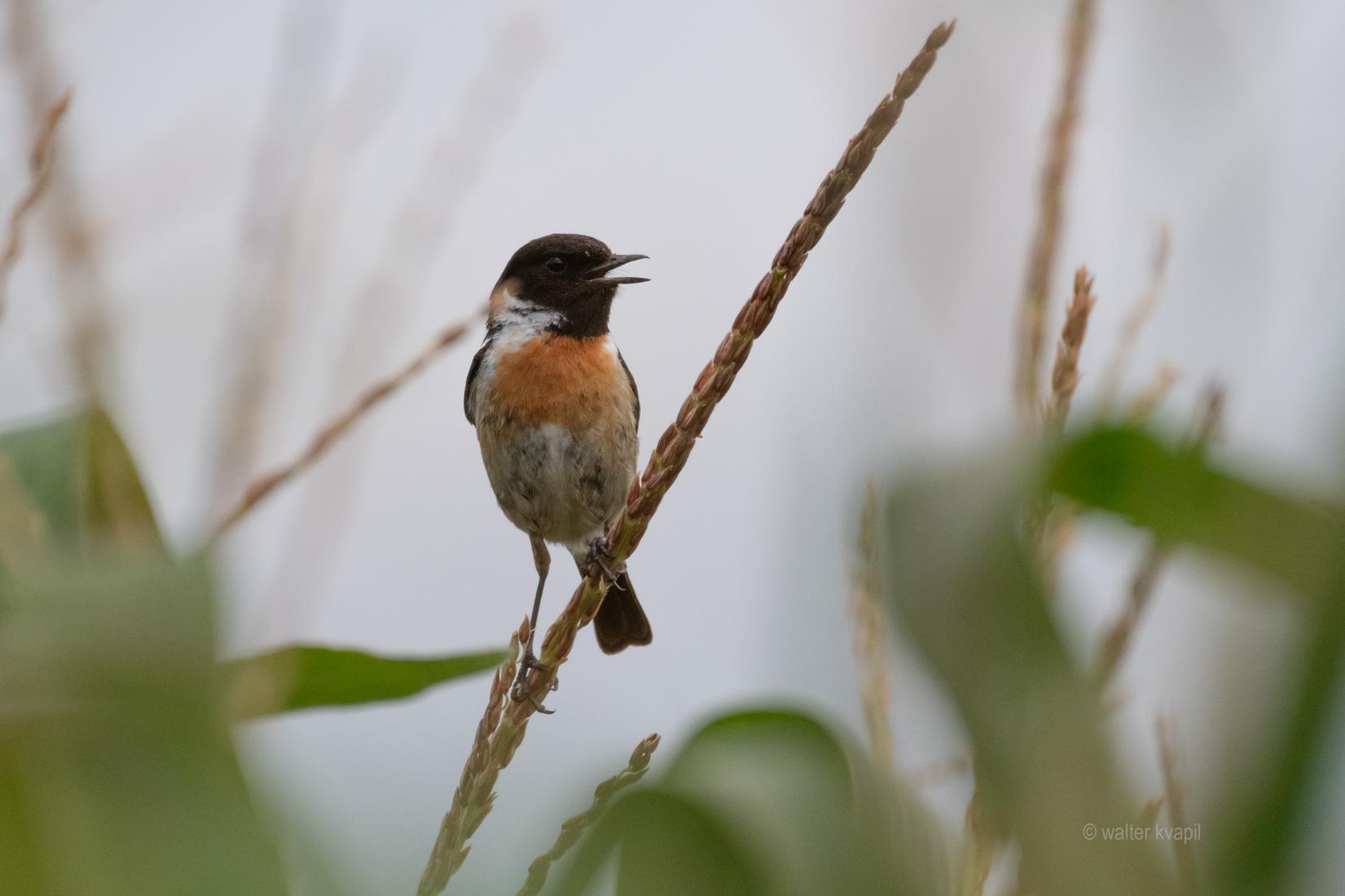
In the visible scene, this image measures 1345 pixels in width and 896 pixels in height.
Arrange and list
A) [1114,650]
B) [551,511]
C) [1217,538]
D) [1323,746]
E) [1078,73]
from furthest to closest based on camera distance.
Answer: [551,511] → [1078,73] → [1114,650] → [1217,538] → [1323,746]

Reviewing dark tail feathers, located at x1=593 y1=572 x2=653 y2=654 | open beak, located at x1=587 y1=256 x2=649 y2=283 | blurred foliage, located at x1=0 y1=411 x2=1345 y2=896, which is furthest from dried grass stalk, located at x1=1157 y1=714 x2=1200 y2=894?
dark tail feathers, located at x1=593 y1=572 x2=653 y2=654

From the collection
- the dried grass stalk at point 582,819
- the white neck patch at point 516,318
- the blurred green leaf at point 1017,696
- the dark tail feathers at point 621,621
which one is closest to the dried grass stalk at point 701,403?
the dried grass stalk at point 582,819

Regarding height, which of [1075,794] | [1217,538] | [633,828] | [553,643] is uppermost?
[1217,538]

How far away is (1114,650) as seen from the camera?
102 centimetres

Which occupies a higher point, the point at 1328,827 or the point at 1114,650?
the point at 1328,827

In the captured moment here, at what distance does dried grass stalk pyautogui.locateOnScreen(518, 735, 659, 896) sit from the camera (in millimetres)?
691

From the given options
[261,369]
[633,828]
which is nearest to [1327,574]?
[633,828]

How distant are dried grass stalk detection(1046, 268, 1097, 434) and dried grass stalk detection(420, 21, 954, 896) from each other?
0.34 meters

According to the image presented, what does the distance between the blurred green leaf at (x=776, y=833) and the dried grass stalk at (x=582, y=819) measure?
2 centimetres

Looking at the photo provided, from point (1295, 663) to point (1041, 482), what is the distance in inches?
7.6

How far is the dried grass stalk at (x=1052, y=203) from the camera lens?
1839 millimetres

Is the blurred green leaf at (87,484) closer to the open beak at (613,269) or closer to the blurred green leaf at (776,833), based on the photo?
the blurred green leaf at (776,833)

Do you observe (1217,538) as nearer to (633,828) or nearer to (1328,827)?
(1328,827)

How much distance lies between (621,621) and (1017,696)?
5.26m
